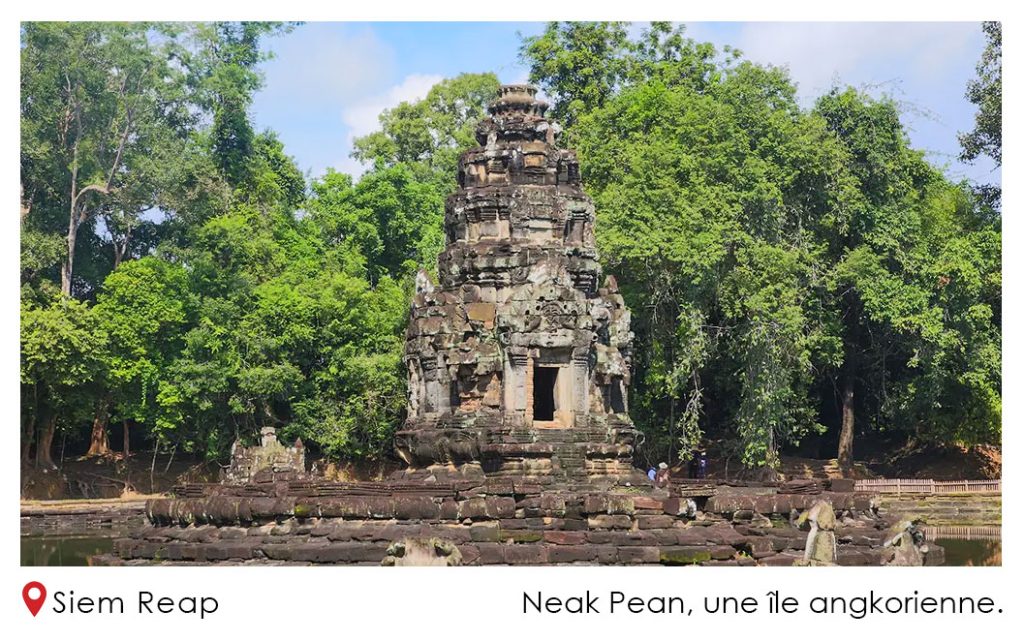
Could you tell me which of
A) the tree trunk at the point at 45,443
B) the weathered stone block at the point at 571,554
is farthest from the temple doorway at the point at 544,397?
the tree trunk at the point at 45,443

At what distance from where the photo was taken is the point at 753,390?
36.8 metres

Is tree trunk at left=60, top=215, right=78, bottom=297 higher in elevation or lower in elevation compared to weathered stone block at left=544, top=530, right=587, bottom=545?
higher

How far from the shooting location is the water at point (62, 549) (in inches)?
1073

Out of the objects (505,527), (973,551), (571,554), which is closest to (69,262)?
(505,527)

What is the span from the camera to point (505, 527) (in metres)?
21.0

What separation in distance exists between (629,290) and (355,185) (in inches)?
443

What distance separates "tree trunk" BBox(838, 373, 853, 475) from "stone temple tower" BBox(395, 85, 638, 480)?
40.7ft

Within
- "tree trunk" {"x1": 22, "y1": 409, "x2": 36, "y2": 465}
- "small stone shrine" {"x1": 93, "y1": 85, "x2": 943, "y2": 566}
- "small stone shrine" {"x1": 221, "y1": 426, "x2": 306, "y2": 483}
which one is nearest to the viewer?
"small stone shrine" {"x1": 93, "y1": 85, "x2": 943, "y2": 566}

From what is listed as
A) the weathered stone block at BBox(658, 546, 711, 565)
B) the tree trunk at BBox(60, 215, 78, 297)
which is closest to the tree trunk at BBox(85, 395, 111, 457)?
the tree trunk at BBox(60, 215, 78, 297)

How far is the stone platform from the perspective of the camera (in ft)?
65.9

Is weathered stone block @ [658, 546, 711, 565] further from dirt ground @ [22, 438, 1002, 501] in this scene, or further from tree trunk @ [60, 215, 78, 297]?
tree trunk @ [60, 215, 78, 297]

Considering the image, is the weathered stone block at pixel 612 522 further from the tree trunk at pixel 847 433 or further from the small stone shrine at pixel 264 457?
the tree trunk at pixel 847 433
